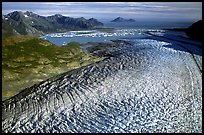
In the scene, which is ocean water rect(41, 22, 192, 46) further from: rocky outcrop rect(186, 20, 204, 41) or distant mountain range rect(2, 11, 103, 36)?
rocky outcrop rect(186, 20, 204, 41)

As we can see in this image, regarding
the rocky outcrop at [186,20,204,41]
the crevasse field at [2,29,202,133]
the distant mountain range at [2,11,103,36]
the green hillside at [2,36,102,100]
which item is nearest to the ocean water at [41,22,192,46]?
the distant mountain range at [2,11,103,36]

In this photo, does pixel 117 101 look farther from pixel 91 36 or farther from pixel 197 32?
pixel 197 32

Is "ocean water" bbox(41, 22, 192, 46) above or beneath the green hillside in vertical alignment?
above

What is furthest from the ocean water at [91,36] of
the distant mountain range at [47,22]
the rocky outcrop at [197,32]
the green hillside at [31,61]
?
the rocky outcrop at [197,32]

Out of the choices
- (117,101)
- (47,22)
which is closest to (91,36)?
(47,22)

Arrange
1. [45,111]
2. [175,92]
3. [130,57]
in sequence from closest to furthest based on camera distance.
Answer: [45,111], [175,92], [130,57]

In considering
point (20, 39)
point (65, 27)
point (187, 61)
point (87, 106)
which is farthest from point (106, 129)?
point (65, 27)

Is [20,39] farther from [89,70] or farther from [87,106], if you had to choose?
[87,106]

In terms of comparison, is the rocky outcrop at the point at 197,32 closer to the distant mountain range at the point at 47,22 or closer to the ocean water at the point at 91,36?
the ocean water at the point at 91,36

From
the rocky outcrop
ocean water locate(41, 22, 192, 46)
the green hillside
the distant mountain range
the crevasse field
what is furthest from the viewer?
the rocky outcrop

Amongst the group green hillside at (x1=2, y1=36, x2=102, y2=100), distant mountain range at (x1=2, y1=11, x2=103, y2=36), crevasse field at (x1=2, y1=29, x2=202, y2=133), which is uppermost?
distant mountain range at (x1=2, y1=11, x2=103, y2=36)

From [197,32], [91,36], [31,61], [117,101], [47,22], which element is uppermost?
[47,22]
